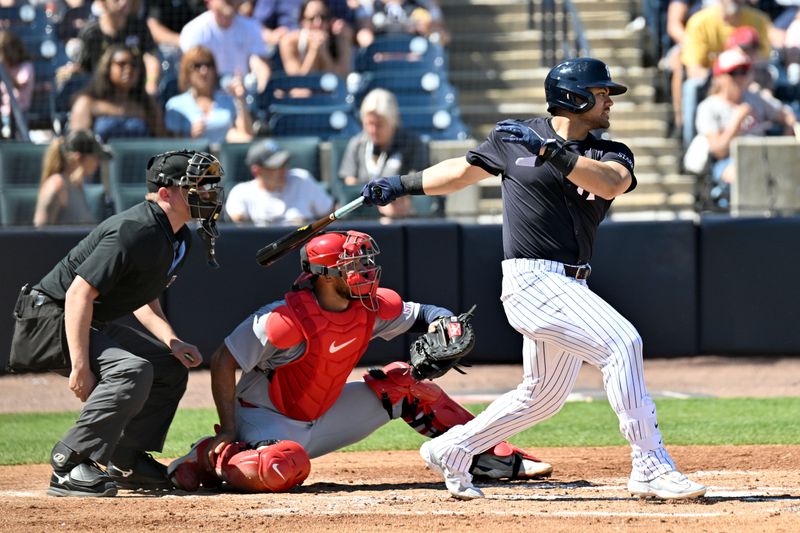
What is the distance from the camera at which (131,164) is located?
10.0 m

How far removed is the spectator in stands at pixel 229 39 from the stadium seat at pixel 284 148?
3.73ft

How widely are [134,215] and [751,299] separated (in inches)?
225

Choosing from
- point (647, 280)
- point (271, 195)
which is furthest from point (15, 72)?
point (647, 280)

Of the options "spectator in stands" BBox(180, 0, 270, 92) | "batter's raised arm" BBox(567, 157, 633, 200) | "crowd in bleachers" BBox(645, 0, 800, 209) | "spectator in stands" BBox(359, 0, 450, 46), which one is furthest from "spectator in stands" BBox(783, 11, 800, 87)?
"batter's raised arm" BBox(567, 157, 633, 200)

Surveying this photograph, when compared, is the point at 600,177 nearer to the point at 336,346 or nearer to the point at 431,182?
the point at 431,182

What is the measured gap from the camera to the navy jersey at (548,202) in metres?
4.86

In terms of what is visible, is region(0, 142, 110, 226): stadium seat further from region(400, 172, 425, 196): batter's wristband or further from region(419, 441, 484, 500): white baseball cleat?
region(419, 441, 484, 500): white baseball cleat

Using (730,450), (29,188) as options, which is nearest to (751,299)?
(730,450)

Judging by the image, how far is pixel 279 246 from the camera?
546 cm

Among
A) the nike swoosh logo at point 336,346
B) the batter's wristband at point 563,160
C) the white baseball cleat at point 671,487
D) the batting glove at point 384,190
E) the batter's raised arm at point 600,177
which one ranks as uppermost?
the batter's wristband at point 563,160

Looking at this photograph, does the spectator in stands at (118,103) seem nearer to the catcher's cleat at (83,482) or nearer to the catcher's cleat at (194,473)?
the catcher's cleat at (194,473)

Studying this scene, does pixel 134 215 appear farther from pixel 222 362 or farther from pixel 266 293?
pixel 266 293

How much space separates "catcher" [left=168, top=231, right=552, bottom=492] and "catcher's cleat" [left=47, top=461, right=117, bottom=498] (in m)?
0.39

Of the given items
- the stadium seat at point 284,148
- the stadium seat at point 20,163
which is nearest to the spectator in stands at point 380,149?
the stadium seat at point 284,148
